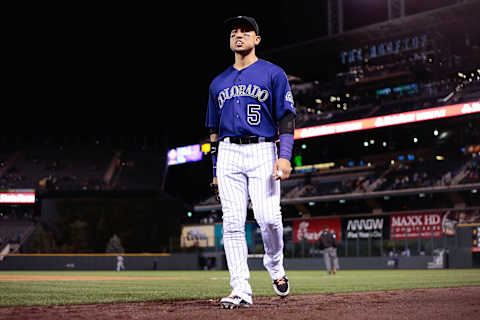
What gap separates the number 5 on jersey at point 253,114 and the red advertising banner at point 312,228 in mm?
33133

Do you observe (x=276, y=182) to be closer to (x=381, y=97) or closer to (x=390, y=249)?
(x=390, y=249)

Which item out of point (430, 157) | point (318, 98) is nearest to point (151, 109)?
point (318, 98)

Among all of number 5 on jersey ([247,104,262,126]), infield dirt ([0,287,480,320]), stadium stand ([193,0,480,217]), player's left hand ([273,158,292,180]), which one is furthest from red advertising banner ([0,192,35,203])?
player's left hand ([273,158,292,180])

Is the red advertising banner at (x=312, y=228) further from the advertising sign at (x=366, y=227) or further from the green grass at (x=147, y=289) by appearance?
the green grass at (x=147, y=289)

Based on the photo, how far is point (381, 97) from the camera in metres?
42.1

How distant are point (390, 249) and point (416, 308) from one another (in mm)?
27454

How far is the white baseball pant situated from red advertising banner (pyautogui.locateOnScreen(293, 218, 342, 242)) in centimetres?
3302

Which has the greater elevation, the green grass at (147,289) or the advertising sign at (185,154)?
the advertising sign at (185,154)

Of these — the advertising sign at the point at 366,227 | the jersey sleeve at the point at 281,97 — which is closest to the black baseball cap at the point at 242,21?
the jersey sleeve at the point at 281,97

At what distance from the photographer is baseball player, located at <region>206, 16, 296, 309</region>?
196 inches

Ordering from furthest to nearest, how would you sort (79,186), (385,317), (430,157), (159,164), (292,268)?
(159,164) → (79,186) → (430,157) → (292,268) → (385,317)

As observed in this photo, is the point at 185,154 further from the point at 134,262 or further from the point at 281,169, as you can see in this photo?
the point at 281,169

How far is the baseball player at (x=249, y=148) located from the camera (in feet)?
16.3

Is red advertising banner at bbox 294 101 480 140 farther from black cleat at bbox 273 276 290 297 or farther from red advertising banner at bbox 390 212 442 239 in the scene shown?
black cleat at bbox 273 276 290 297
